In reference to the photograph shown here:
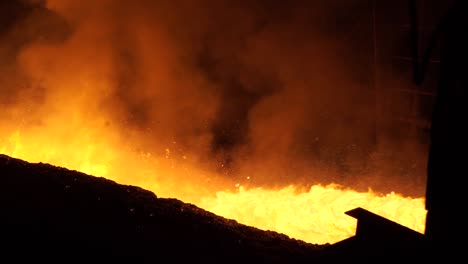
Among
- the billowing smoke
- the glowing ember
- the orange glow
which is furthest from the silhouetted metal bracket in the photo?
the billowing smoke

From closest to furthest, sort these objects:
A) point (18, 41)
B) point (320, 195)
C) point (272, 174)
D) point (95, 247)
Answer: point (95, 247) < point (320, 195) < point (272, 174) < point (18, 41)

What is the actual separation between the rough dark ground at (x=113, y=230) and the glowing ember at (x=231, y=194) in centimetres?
159

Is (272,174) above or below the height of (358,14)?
below

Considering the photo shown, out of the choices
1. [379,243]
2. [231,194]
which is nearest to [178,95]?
[231,194]

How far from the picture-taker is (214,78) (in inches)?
375

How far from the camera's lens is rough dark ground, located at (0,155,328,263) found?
377 centimetres

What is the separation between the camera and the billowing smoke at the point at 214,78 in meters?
8.27

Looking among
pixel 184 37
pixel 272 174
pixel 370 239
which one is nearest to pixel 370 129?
pixel 272 174

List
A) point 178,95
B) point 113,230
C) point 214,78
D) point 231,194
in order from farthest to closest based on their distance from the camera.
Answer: point 214,78, point 178,95, point 231,194, point 113,230

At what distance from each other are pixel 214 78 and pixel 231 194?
3.03 m

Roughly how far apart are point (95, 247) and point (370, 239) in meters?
2.02

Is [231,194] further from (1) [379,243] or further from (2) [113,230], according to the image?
(1) [379,243]

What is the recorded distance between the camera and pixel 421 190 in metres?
6.87

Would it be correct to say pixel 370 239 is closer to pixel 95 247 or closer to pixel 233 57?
pixel 95 247
